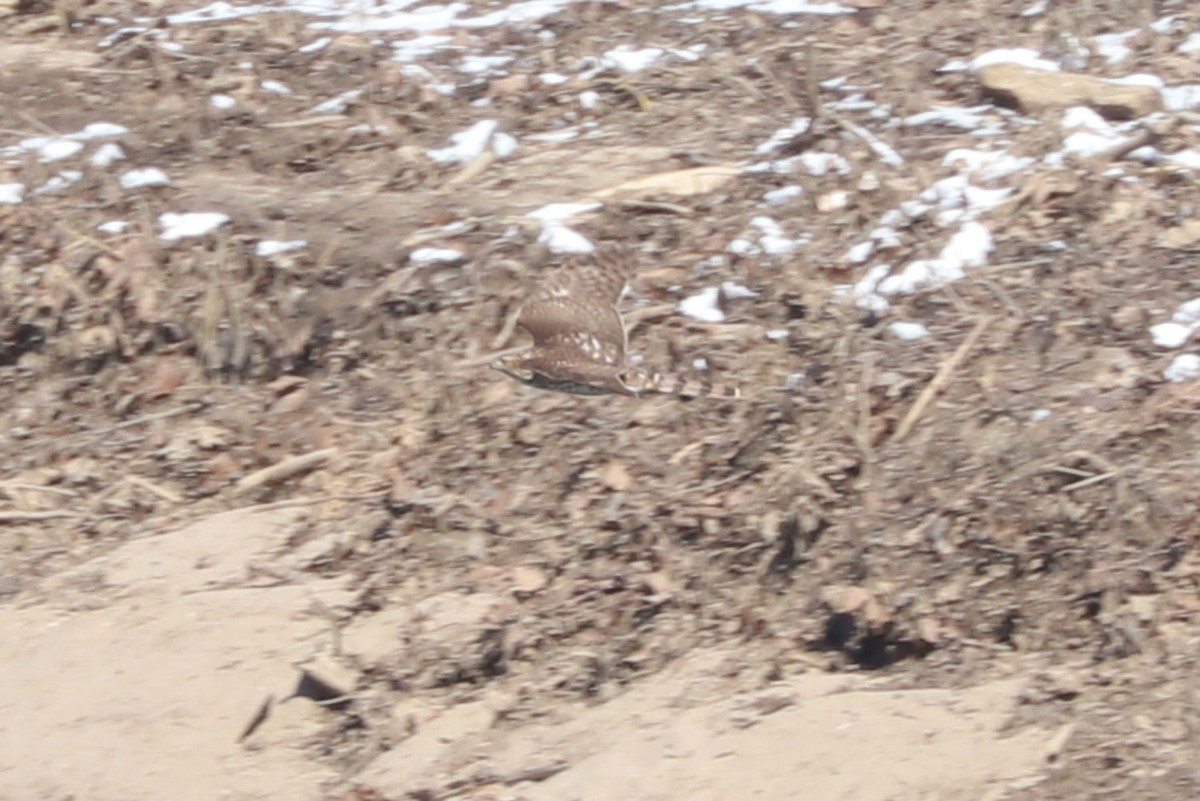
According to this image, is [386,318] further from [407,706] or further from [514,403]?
[407,706]

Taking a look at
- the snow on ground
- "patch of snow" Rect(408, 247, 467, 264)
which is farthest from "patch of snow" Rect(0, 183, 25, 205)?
"patch of snow" Rect(408, 247, 467, 264)

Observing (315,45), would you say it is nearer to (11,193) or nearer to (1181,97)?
(11,193)

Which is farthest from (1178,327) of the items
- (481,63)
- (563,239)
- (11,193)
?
(11,193)

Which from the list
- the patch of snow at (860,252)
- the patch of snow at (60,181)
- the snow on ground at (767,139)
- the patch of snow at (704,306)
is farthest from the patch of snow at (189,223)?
the patch of snow at (860,252)

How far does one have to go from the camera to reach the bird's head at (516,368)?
643 cm

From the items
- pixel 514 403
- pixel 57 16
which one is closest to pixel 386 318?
pixel 514 403

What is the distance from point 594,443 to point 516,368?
0.34 meters

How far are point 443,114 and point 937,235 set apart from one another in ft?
7.41

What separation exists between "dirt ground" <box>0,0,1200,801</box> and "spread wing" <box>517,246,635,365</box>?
12.9 inches

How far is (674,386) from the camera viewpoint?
638cm

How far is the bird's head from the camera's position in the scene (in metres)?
6.43

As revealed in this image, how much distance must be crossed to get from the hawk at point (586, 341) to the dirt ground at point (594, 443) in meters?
0.24

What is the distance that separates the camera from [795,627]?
5738 millimetres

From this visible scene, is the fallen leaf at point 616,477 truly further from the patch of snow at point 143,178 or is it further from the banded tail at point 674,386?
the patch of snow at point 143,178
